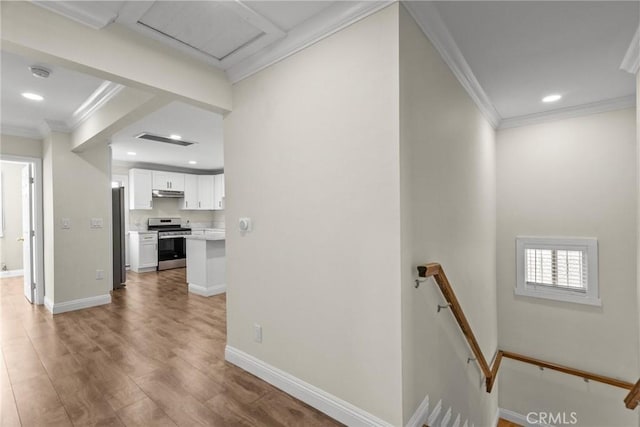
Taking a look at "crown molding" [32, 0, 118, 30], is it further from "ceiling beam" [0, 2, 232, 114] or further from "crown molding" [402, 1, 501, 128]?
"crown molding" [402, 1, 501, 128]

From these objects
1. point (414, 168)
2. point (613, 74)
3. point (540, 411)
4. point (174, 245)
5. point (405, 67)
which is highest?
point (613, 74)

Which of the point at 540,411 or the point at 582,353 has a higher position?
the point at 582,353

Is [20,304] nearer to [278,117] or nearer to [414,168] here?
[278,117]

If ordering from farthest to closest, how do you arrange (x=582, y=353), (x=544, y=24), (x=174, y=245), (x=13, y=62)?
(x=174, y=245) → (x=582, y=353) → (x=13, y=62) → (x=544, y=24)

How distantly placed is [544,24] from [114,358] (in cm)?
429

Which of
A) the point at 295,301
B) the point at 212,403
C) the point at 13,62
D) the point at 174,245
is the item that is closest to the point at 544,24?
the point at 295,301

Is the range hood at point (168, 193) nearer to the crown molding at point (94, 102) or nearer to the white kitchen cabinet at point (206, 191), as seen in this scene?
the white kitchen cabinet at point (206, 191)

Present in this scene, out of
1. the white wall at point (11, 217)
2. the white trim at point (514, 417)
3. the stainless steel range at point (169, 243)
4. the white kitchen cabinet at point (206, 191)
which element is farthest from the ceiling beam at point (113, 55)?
the white wall at point (11, 217)

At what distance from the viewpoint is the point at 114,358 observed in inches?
106

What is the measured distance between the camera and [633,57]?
2254mm

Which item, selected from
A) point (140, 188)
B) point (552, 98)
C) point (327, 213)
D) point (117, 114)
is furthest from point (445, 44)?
point (140, 188)

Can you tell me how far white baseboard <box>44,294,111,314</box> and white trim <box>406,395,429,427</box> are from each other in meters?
4.59

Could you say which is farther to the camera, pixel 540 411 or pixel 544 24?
pixel 540 411

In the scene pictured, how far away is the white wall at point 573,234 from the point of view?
3.18 m
